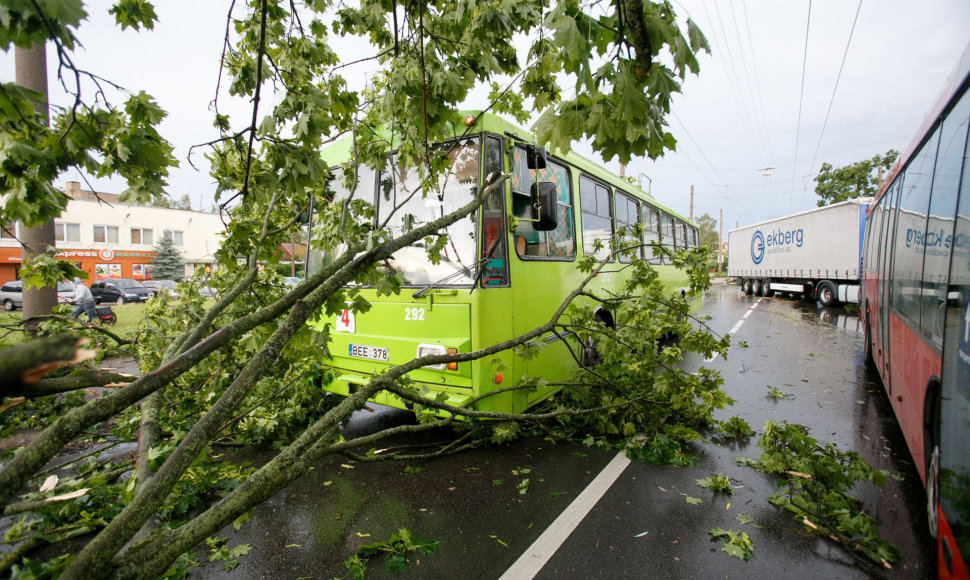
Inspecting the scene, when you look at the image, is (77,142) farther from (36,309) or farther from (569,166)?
(569,166)

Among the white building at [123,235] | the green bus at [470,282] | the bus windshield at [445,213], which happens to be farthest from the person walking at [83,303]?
the white building at [123,235]

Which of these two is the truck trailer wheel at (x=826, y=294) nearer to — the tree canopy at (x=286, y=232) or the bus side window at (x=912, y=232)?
the bus side window at (x=912, y=232)

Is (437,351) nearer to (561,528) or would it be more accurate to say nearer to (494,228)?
(494,228)

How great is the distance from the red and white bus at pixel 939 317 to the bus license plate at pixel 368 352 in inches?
161

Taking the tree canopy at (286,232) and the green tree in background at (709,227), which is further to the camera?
the green tree in background at (709,227)

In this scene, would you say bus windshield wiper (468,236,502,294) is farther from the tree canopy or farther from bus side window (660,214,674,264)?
bus side window (660,214,674,264)

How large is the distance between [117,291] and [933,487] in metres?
32.7

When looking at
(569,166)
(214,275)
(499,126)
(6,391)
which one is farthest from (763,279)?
(6,391)

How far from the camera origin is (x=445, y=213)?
4316 millimetres

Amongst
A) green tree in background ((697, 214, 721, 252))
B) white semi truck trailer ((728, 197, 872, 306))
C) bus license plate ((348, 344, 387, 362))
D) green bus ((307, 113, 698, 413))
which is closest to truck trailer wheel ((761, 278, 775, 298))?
white semi truck trailer ((728, 197, 872, 306))

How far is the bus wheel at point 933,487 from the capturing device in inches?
88.7

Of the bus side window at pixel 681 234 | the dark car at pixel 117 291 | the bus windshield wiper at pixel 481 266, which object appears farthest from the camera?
the dark car at pixel 117 291

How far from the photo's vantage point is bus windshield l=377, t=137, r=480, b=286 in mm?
4199

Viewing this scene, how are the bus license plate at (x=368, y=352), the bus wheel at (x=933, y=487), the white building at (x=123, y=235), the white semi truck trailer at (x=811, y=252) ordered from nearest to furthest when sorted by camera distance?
the bus wheel at (x=933, y=487) → the bus license plate at (x=368, y=352) → the white semi truck trailer at (x=811, y=252) → the white building at (x=123, y=235)
